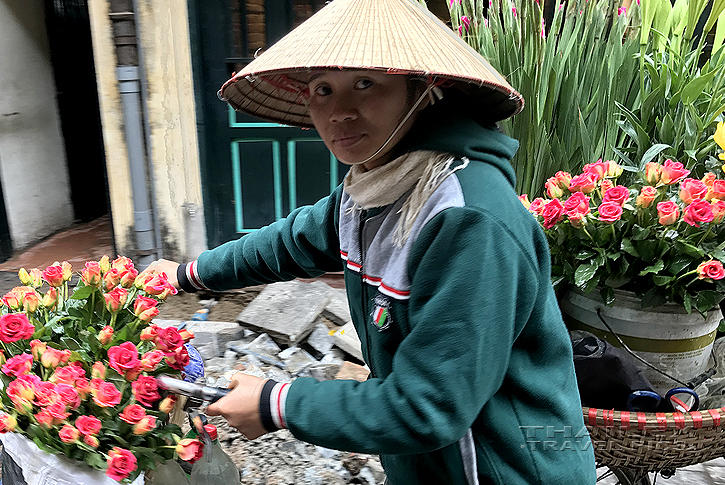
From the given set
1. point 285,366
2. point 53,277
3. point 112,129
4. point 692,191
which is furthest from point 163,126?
point 692,191

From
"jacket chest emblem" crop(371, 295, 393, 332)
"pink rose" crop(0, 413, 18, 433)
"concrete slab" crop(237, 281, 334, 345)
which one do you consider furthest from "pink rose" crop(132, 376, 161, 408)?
"concrete slab" crop(237, 281, 334, 345)

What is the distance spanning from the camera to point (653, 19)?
77.3 inches

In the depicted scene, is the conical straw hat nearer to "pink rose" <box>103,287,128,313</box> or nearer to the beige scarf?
the beige scarf

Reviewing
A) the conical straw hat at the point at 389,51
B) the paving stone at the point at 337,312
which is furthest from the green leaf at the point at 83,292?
the paving stone at the point at 337,312

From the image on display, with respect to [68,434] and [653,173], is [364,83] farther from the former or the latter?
[653,173]

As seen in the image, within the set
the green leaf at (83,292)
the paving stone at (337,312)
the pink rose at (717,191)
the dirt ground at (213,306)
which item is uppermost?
the pink rose at (717,191)

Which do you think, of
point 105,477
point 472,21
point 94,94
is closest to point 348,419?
point 105,477

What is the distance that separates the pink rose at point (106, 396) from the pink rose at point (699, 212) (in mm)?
1381

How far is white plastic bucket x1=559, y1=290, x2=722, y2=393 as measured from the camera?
Result: 4.96ft

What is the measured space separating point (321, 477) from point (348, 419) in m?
1.09

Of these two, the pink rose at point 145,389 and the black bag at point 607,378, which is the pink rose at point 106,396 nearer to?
the pink rose at point 145,389

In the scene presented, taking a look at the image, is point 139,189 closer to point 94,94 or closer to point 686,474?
point 94,94

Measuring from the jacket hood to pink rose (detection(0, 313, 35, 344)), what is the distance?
794 millimetres

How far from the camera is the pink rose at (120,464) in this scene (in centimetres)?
99
